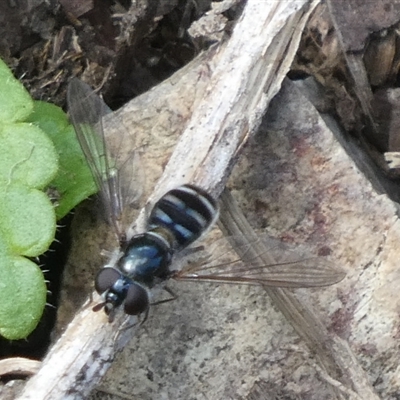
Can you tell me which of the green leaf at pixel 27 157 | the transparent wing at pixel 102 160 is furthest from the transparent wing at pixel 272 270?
the green leaf at pixel 27 157

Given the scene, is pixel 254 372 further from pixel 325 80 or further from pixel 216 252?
pixel 325 80

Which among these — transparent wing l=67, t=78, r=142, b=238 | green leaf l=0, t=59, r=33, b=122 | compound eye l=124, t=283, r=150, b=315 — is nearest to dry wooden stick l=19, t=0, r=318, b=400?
compound eye l=124, t=283, r=150, b=315

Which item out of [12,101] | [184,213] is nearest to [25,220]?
[12,101]

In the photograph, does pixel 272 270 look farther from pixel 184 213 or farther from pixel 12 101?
pixel 12 101

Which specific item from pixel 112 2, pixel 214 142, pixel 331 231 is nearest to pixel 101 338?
pixel 214 142

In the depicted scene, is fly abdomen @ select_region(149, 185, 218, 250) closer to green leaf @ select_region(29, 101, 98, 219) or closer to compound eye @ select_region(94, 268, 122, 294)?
compound eye @ select_region(94, 268, 122, 294)
